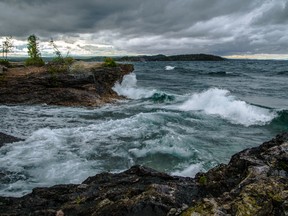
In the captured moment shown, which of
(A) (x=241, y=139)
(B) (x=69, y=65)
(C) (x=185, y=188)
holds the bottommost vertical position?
(A) (x=241, y=139)

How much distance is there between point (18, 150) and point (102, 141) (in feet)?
14.0

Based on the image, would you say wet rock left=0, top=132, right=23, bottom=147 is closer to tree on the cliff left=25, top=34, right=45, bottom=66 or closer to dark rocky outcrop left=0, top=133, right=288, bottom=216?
dark rocky outcrop left=0, top=133, right=288, bottom=216

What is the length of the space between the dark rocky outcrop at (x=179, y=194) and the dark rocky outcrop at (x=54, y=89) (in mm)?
19848

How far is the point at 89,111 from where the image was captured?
24.5m

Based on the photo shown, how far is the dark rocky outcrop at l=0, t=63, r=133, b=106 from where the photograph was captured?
27.1 meters

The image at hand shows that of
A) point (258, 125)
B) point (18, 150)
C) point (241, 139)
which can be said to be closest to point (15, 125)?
point (18, 150)

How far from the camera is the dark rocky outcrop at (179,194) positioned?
520cm

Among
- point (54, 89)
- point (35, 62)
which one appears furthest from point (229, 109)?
point (35, 62)

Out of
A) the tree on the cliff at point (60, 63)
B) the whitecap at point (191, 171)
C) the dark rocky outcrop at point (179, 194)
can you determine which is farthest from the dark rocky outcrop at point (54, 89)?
the dark rocky outcrop at point (179, 194)

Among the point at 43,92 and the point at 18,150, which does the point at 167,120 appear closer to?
the point at 18,150

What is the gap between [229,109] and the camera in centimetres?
2614

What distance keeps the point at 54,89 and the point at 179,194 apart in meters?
24.0

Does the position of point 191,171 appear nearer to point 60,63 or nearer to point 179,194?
point 179,194

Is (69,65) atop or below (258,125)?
atop
